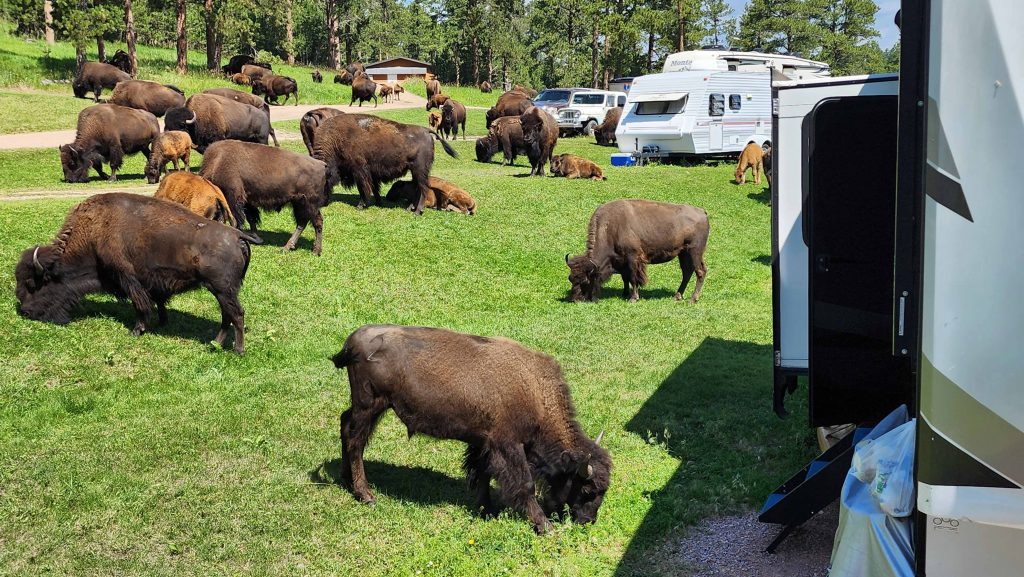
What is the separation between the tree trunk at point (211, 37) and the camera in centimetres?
4266

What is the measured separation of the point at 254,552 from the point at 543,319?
693cm

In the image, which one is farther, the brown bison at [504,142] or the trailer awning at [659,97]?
the trailer awning at [659,97]

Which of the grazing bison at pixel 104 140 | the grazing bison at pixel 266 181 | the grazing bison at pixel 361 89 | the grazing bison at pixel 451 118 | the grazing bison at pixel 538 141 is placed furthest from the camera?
the grazing bison at pixel 361 89

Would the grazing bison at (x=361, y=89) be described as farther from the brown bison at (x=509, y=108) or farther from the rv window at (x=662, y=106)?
the rv window at (x=662, y=106)

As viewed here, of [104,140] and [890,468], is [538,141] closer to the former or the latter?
[104,140]

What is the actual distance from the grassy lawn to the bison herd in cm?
37

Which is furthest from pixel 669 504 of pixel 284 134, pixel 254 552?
pixel 284 134

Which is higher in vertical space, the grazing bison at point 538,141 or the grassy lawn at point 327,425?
the grazing bison at point 538,141

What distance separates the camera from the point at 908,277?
410cm

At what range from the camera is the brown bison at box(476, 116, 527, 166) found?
90.3ft

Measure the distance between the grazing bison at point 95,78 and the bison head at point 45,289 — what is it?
81.9 feet

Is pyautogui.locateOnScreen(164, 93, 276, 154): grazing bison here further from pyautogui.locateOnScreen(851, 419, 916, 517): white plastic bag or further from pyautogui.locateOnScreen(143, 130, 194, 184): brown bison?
pyautogui.locateOnScreen(851, 419, 916, 517): white plastic bag

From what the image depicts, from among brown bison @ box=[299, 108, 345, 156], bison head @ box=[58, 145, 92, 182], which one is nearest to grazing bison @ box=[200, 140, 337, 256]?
brown bison @ box=[299, 108, 345, 156]

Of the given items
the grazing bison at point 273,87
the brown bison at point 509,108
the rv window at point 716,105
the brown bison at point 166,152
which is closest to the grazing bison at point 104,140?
the brown bison at point 166,152
